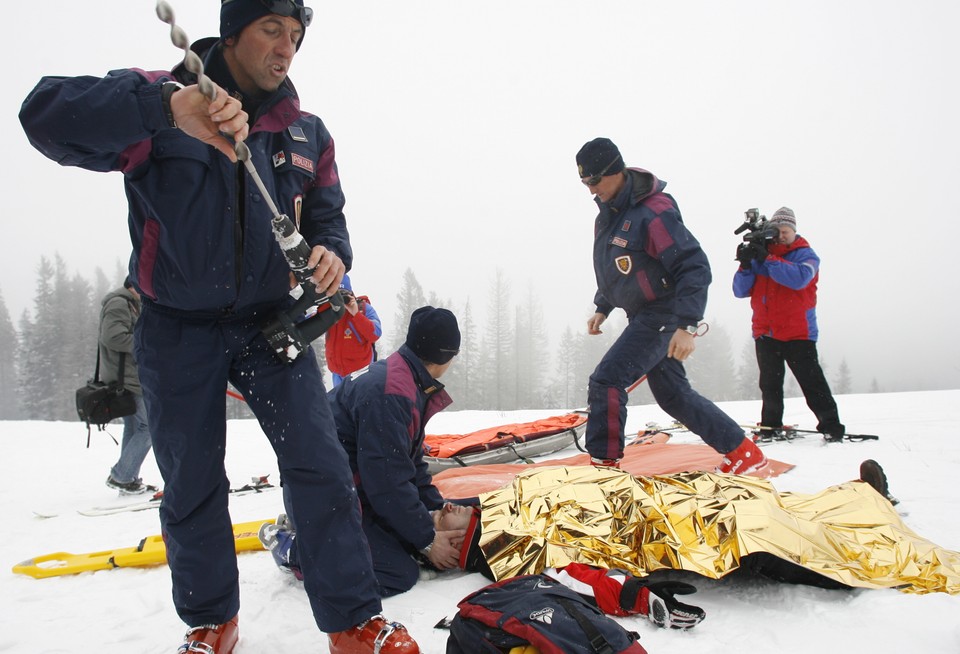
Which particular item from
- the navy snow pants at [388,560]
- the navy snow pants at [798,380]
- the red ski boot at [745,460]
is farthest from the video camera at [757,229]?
the navy snow pants at [388,560]

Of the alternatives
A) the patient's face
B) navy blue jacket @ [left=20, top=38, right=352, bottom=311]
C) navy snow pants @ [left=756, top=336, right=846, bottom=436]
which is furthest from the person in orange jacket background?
navy snow pants @ [left=756, top=336, right=846, bottom=436]

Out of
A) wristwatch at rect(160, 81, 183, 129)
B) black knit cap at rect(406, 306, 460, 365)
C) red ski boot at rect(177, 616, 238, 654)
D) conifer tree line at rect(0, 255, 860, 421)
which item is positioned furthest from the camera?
conifer tree line at rect(0, 255, 860, 421)

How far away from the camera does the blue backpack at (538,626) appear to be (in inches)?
62.0

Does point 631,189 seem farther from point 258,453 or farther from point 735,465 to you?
point 258,453

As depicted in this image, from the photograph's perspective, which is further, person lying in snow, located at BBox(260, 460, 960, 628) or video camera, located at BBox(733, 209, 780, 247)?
video camera, located at BBox(733, 209, 780, 247)

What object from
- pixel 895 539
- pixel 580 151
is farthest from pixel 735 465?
pixel 580 151

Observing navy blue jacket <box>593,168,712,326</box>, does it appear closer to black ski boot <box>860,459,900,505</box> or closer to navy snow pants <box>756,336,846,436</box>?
black ski boot <box>860,459,900,505</box>

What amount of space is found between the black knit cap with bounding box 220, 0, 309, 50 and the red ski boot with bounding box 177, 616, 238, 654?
2018mm

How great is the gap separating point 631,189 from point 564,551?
2756 mm

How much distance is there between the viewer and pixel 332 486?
198 centimetres

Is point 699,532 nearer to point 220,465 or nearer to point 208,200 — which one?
point 220,465

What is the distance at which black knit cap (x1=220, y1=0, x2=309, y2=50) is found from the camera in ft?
5.88

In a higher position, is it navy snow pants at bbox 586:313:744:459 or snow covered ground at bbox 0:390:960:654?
navy snow pants at bbox 586:313:744:459

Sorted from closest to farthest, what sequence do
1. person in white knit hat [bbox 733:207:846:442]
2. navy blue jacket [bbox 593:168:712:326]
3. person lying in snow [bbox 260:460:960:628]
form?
person lying in snow [bbox 260:460:960:628], navy blue jacket [bbox 593:168:712:326], person in white knit hat [bbox 733:207:846:442]
